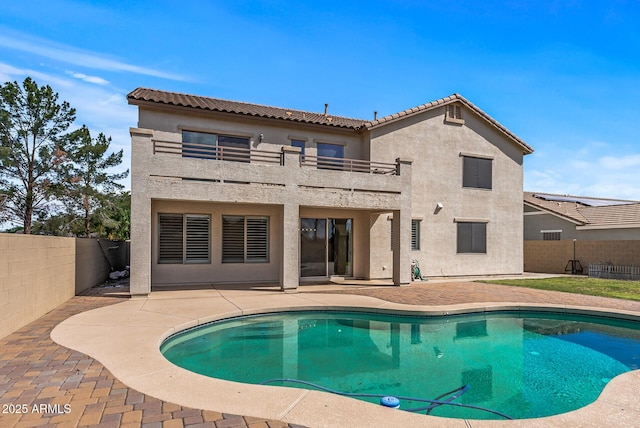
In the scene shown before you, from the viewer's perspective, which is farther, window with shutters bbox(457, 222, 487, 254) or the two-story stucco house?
window with shutters bbox(457, 222, 487, 254)

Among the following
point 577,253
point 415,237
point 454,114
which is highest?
point 454,114

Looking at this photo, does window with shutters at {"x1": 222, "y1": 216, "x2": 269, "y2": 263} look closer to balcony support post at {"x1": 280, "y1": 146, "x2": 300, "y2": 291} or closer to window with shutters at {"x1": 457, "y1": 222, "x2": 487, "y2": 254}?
balcony support post at {"x1": 280, "y1": 146, "x2": 300, "y2": 291}

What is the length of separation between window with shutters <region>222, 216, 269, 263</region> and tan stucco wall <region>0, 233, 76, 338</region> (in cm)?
567

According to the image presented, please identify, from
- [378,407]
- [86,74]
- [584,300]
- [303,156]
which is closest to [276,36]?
[303,156]

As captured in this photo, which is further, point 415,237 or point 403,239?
point 415,237

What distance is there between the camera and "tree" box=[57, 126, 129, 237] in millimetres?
25594

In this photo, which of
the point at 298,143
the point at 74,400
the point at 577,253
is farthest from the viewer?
the point at 577,253

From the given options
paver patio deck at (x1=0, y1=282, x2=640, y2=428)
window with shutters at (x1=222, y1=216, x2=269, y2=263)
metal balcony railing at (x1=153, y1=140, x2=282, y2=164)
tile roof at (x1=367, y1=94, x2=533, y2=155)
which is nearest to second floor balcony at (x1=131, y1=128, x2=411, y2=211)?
metal balcony railing at (x1=153, y1=140, x2=282, y2=164)

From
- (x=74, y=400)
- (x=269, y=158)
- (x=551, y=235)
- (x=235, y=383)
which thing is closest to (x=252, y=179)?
(x=269, y=158)

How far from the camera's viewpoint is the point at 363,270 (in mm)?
17719

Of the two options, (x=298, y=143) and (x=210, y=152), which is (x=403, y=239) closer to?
(x=298, y=143)

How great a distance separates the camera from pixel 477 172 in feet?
66.8

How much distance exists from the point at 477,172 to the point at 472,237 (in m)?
3.59

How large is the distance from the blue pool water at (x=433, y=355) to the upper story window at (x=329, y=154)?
27.1 feet
